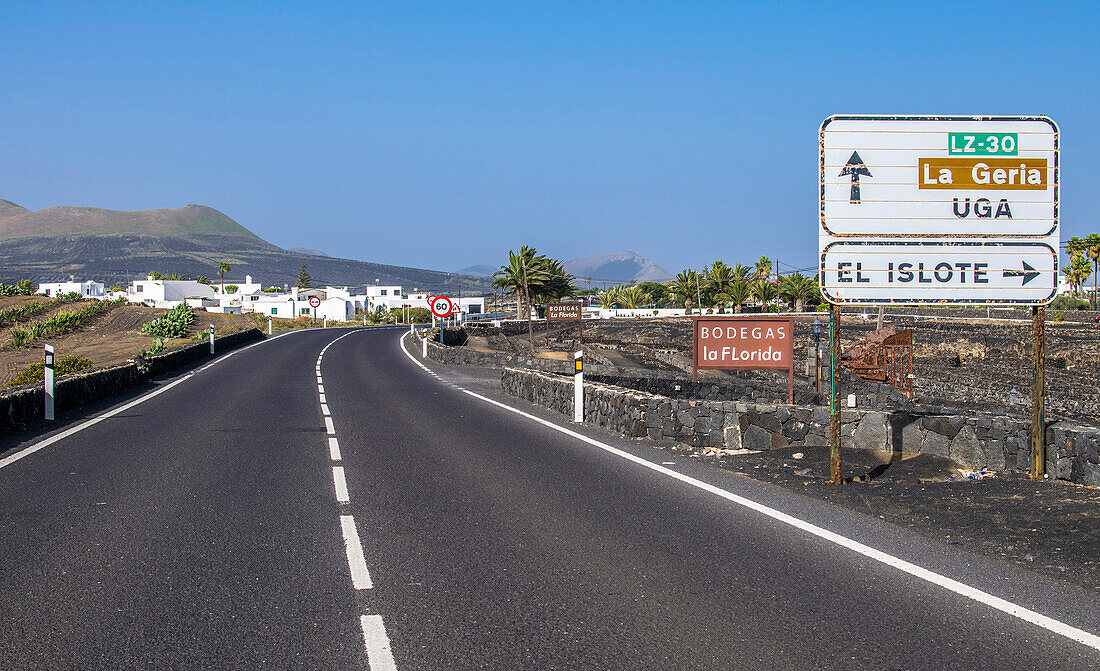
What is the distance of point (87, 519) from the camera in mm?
7781

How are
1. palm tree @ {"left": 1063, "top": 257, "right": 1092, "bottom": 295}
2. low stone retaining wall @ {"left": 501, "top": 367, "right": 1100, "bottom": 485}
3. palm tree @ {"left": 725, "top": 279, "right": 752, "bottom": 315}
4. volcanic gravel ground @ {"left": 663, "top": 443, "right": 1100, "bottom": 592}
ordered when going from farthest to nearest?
palm tree @ {"left": 725, "top": 279, "right": 752, "bottom": 315} < palm tree @ {"left": 1063, "top": 257, "right": 1092, "bottom": 295} < low stone retaining wall @ {"left": 501, "top": 367, "right": 1100, "bottom": 485} < volcanic gravel ground @ {"left": 663, "top": 443, "right": 1100, "bottom": 592}

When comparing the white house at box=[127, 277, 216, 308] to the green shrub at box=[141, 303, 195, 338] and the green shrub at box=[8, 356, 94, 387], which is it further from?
the green shrub at box=[8, 356, 94, 387]

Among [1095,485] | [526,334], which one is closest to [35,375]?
[1095,485]

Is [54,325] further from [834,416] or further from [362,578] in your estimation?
[362,578]

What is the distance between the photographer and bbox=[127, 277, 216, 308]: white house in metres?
140

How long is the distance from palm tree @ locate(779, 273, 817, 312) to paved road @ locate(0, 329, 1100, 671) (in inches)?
4390

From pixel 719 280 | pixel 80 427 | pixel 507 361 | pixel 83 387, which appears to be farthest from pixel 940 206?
pixel 719 280

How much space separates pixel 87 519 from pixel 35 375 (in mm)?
20407

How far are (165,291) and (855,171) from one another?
15167cm

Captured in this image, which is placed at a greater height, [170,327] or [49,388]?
[170,327]

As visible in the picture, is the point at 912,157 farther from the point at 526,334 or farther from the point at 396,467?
the point at 526,334

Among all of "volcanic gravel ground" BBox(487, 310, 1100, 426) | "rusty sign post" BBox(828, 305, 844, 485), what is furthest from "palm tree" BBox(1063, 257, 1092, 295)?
"rusty sign post" BBox(828, 305, 844, 485)

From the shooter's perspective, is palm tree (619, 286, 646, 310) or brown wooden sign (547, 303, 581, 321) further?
palm tree (619, 286, 646, 310)

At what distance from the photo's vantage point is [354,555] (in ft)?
21.8
